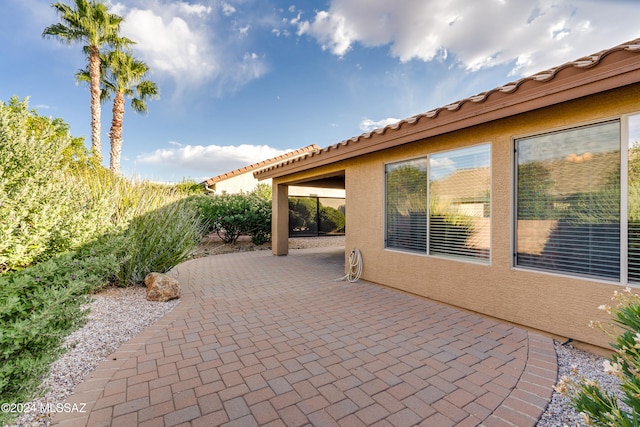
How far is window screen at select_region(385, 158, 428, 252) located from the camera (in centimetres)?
556

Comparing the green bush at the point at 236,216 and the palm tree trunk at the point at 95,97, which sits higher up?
the palm tree trunk at the point at 95,97

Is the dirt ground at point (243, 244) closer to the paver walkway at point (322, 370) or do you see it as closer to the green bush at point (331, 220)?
the green bush at point (331, 220)

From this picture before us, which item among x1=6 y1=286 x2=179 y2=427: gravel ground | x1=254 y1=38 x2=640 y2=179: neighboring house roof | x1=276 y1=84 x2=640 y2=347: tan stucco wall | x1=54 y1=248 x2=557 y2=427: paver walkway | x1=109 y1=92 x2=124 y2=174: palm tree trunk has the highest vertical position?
x1=109 y1=92 x2=124 y2=174: palm tree trunk

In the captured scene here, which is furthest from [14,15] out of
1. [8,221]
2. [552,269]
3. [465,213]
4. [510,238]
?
[552,269]

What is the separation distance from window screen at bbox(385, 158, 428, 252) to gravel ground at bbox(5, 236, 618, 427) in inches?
106

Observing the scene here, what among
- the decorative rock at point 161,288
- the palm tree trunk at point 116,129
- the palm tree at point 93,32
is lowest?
the decorative rock at point 161,288

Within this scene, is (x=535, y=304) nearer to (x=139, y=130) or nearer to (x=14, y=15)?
(x=14, y=15)

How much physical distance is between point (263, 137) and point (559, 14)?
17424 millimetres

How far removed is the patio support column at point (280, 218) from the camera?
442 inches

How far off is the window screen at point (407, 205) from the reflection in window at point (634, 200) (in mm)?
2724

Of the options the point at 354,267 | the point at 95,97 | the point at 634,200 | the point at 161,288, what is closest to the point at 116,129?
the point at 95,97

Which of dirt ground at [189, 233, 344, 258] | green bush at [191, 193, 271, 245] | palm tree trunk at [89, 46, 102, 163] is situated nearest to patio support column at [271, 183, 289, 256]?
dirt ground at [189, 233, 344, 258]

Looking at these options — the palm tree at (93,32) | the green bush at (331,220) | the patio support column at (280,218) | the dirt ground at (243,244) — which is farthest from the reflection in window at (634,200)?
the palm tree at (93,32)

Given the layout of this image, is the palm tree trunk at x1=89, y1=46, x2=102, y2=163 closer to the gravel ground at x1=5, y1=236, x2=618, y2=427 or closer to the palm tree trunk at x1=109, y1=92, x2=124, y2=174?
the palm tree trunk at x1=109, y1=92, x2=124, y2=174
